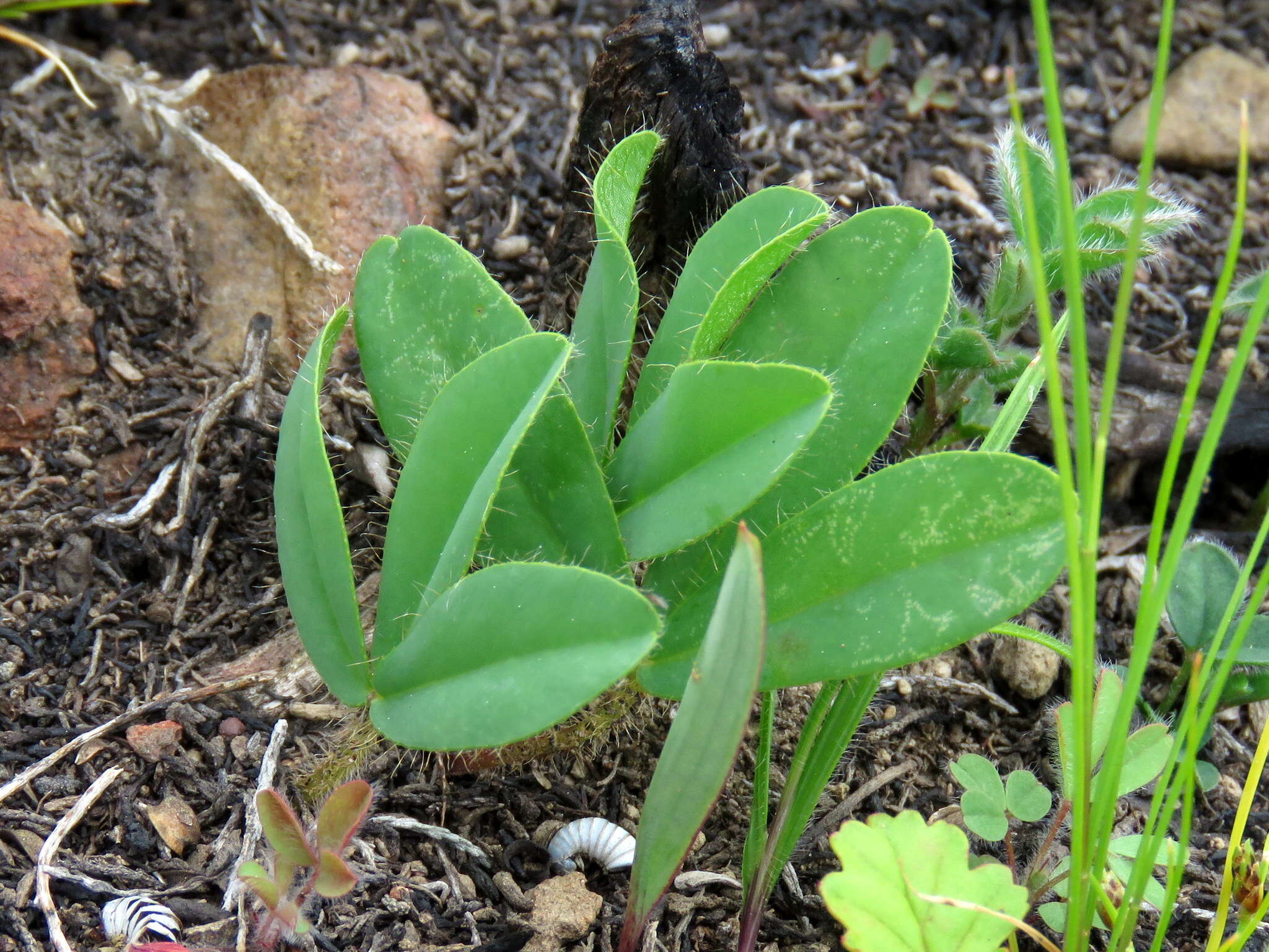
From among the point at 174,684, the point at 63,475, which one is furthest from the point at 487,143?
the point at 174,684

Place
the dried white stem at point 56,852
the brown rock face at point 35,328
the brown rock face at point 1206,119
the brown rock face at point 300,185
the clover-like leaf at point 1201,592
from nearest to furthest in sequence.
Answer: the dried white stem at point 56,852, the clover-like leaf at point 1201,592, the brown rock face at point 35,328, the brown rock face at point 300,185, the brown rock face at point 1206,119

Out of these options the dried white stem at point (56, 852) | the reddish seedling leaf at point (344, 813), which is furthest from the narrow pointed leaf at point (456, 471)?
the dried white stem at point (56, 852)

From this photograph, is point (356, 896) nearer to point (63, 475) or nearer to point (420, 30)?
point (63, 475)

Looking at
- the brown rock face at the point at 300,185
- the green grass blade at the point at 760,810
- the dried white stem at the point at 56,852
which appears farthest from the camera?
the brown rock face at the point at 300,185

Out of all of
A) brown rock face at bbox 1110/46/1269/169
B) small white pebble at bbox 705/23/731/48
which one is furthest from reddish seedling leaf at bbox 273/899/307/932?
brown rock face at bbox 1110/46/1269/169

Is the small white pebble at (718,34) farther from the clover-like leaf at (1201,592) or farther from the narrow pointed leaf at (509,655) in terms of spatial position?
the narrow pointed leaf at (509,655)
